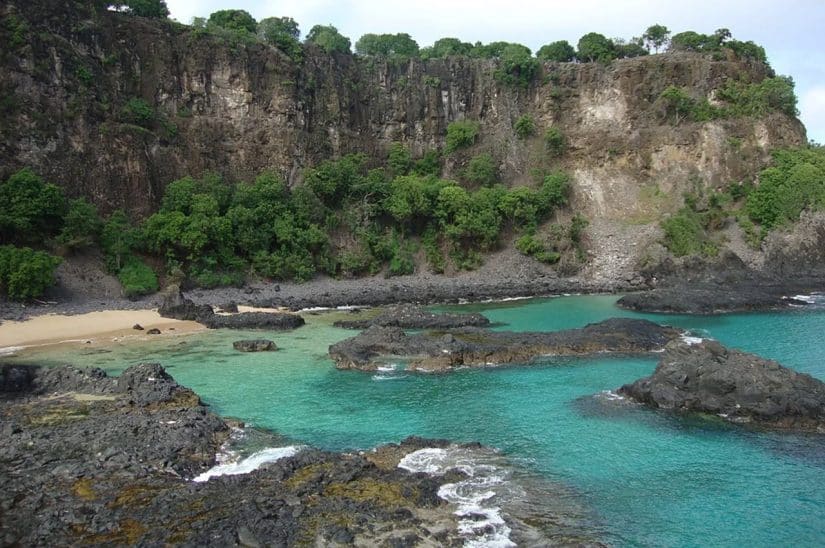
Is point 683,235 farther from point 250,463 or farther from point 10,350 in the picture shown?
point 10,350

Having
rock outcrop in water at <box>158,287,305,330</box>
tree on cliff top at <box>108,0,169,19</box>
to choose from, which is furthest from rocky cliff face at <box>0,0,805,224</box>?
rock outcrop in water at <box>158,287,305,330</box>

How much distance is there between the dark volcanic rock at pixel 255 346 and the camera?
3225 cm

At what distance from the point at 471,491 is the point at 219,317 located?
92.5 feet

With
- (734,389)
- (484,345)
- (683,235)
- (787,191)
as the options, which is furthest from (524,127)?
(734,389)

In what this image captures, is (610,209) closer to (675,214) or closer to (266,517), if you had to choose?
(675,214)

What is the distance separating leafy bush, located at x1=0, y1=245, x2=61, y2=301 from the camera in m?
38.4

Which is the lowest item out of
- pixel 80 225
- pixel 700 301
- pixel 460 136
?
pixel 700 301

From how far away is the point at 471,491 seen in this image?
15289 millimetres

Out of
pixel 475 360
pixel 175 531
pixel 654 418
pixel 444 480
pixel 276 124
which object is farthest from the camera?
pixel 276 124

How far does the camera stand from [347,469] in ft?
52.4

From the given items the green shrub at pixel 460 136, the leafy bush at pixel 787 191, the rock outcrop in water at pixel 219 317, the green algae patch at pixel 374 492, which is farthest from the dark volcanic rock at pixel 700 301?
the green algae patch at pixel 374 492

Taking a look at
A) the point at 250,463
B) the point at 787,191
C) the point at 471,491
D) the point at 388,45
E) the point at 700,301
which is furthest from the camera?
the point at 388,45

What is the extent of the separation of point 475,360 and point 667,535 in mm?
16161

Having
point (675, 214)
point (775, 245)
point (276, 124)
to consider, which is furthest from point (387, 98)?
point (775, 245)
